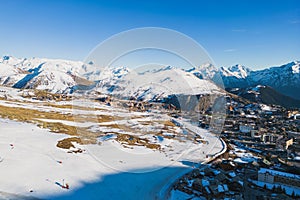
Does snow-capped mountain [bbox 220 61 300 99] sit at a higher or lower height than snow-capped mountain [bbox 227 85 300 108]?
higher

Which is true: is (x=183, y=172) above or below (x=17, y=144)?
below

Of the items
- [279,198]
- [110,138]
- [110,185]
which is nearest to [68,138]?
[110,138]

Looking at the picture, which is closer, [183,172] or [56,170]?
[56,170]

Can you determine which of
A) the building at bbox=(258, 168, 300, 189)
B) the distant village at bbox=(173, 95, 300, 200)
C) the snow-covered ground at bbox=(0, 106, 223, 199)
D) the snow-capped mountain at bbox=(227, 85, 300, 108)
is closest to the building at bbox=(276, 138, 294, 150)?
the distant village at bbox=(173, 95, 300, 200)

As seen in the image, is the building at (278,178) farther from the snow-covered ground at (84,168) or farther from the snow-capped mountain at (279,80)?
the snow-capped mountain at (279,80)

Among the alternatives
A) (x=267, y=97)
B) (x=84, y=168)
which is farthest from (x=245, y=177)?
(x=267, y=97)

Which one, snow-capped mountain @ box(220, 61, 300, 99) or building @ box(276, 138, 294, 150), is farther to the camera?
snow-capped mountain @ box(220, 61, 300, 99)

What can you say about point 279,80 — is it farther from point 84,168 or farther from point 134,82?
point 84,168

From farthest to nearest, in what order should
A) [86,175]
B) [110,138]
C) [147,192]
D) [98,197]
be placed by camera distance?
[110,138] < [86,175] < [147,192] < [98,197]

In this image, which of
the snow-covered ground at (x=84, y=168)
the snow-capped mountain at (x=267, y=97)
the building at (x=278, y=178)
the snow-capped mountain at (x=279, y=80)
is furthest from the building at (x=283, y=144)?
the snow-capped mountain at (x=279, y=80)

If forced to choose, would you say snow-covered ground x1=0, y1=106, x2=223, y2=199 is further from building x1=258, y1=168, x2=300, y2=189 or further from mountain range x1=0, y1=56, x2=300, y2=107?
mountain range x1=0, y1=56, x2=300, y2=107

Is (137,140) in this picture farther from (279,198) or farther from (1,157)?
(279,198)
